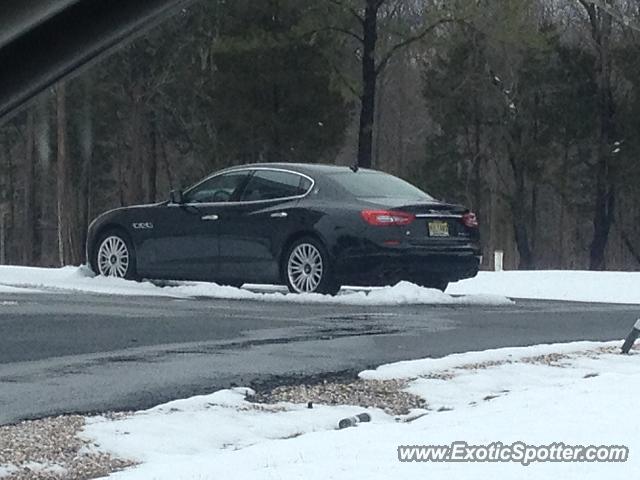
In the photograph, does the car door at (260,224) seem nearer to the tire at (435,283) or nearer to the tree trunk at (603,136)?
the tire at (435,283)

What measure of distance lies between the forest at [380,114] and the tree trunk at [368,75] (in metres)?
0.06

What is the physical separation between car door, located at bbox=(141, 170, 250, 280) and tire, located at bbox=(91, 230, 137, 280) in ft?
1.00

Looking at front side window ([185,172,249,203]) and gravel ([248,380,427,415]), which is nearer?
gravel ([248,380,427,415])

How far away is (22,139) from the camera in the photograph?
53.0m

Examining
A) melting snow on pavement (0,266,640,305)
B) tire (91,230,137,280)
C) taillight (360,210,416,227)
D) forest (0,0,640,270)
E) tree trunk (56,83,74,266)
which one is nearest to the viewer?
melting snow on pavement (0,266,640,305)

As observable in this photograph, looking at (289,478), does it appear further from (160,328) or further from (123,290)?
(123,290)

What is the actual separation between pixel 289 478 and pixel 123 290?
341 inches

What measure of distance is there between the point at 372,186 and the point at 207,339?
4508mm

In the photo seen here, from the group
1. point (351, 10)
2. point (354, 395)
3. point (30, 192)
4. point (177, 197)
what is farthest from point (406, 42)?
point (354, 395)

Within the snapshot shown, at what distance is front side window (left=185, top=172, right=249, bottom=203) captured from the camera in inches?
521

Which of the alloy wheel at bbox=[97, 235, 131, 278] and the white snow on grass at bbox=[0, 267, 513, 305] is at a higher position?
the alloy wheel at bbox=[97, 235, 131, 278]

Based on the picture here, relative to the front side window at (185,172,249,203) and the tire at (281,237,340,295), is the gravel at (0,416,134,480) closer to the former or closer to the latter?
the tire at (281,237,340,295)

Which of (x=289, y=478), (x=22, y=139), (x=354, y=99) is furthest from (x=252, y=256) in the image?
(x=22, y=139)

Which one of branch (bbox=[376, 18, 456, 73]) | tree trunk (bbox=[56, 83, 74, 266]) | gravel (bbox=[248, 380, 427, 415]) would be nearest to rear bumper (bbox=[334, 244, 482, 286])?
gravel (bbox=[248, 380, 427, 415])
